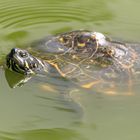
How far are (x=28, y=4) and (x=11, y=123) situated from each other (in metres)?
1.96

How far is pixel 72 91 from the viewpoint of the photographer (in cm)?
356

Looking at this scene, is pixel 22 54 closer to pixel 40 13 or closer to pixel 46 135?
pixel 46 135

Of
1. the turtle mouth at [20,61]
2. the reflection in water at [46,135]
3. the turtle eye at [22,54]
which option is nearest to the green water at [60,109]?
the reflection in water at [46,135]

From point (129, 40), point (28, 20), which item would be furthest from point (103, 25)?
point (28, 20)

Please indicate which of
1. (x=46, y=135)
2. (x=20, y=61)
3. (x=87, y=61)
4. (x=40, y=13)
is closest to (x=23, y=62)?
(x=20, y=61)

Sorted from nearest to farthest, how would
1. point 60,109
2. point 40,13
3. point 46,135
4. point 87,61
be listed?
point 46,135 → point 60,109 → point 87,61 → point 40,13

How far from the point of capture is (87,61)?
3.59 m

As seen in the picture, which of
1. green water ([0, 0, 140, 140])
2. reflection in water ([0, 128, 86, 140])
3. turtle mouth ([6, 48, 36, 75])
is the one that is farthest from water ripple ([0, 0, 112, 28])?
reflection in water ([0, 128, 86, 140])

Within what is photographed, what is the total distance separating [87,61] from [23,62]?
0.52 m

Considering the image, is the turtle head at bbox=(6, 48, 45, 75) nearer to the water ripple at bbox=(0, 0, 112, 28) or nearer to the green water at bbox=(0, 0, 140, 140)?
the green water at bbox=(0, 0, 140, 140)

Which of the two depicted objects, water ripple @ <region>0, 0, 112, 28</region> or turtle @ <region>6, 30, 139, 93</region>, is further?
water ripple @ <region>0, 0, 112, 28</region>

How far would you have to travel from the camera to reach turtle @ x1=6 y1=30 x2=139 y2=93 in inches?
141

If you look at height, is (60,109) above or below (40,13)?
below

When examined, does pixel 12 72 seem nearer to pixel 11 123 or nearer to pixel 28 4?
pixel 11 123
